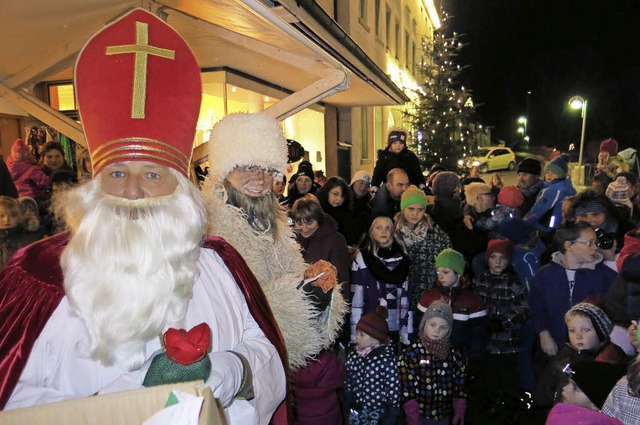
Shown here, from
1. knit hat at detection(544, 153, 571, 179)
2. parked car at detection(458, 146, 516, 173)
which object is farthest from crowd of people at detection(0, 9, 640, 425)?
parked car at detection(458, 146, 516, 173)

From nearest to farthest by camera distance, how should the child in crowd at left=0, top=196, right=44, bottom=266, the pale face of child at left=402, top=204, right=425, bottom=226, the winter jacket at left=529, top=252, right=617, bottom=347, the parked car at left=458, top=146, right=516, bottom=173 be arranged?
1. the winter jacket at left=529, top=252, right=617, bottom=347
2. the child in crowd at left=0, top=196, right=44, bottom=266
3. the pale face of child at left=402, top=204, right=425, bottom=226
4. the parked car at left=458, top=146, right=516, bottom=173

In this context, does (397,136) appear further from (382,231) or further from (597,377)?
(597,377)

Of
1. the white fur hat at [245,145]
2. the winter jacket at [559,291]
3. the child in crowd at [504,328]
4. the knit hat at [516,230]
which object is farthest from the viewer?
the knit hat at [516,230]

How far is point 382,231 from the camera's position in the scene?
15.8ft

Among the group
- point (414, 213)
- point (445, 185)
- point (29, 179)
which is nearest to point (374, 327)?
point (414, 213)

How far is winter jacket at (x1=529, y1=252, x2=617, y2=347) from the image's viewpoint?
404cm

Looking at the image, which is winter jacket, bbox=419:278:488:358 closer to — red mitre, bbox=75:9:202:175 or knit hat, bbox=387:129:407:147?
red mitre, bbox=75:9:202:175

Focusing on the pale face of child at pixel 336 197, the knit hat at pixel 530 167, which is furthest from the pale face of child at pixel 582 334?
the knit hat at pixel 530 167

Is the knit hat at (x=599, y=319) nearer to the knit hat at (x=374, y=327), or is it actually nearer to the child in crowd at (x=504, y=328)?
the child in crowd at (x=504, y=328)

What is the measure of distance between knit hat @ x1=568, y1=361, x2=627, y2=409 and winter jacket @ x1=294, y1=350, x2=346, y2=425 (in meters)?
1.51

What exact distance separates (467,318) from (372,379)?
3.94 feet

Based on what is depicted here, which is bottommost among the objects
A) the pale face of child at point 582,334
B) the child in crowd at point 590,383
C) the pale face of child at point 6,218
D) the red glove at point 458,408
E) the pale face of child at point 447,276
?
the red glove at point 458,408

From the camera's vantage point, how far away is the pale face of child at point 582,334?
10.9 feet

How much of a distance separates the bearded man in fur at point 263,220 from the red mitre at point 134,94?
0.76m
